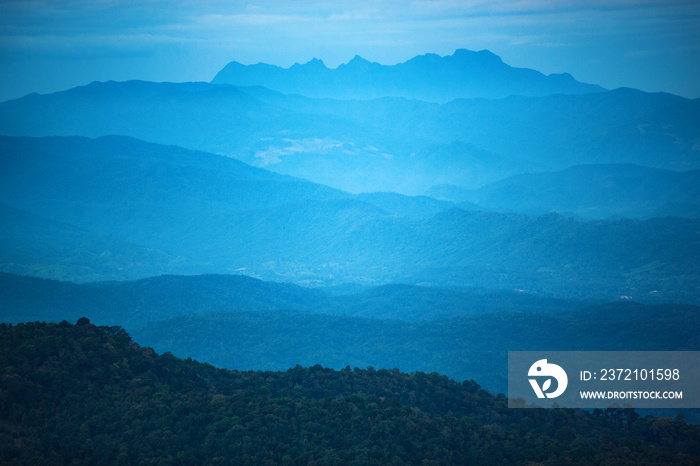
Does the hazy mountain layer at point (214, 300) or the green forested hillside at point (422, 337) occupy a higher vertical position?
the hazy mountain layer at point (214, 300)

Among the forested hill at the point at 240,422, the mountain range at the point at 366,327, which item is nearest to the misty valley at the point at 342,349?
the forested hill at the point at 240,422

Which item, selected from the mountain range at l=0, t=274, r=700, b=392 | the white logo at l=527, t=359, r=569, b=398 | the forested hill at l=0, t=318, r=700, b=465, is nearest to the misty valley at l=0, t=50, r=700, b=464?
the forested hill at l=0, t=318, r=700, b=465

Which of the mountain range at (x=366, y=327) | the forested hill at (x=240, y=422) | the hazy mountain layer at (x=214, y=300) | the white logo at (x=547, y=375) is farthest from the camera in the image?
the hazy mountain layer at (x=214, y=300)

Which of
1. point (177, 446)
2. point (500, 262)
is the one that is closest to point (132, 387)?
point (177, 446)

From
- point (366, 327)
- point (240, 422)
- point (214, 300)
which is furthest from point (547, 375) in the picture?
point (214, 300)

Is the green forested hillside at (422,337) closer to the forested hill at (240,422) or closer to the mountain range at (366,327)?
the mountain range at (366,327)

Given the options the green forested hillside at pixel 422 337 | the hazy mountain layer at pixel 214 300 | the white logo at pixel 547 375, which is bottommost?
the white logo at pixel 547 375

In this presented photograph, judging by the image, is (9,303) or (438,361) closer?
(438,361)

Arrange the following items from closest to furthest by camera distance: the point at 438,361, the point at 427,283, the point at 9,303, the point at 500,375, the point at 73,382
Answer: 1. the point at 73,382
2. the point at 500,375
3. the point at 438,361
4. the point at 9,303
5. the point at 427,283

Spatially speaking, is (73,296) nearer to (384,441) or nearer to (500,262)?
(384,441)
